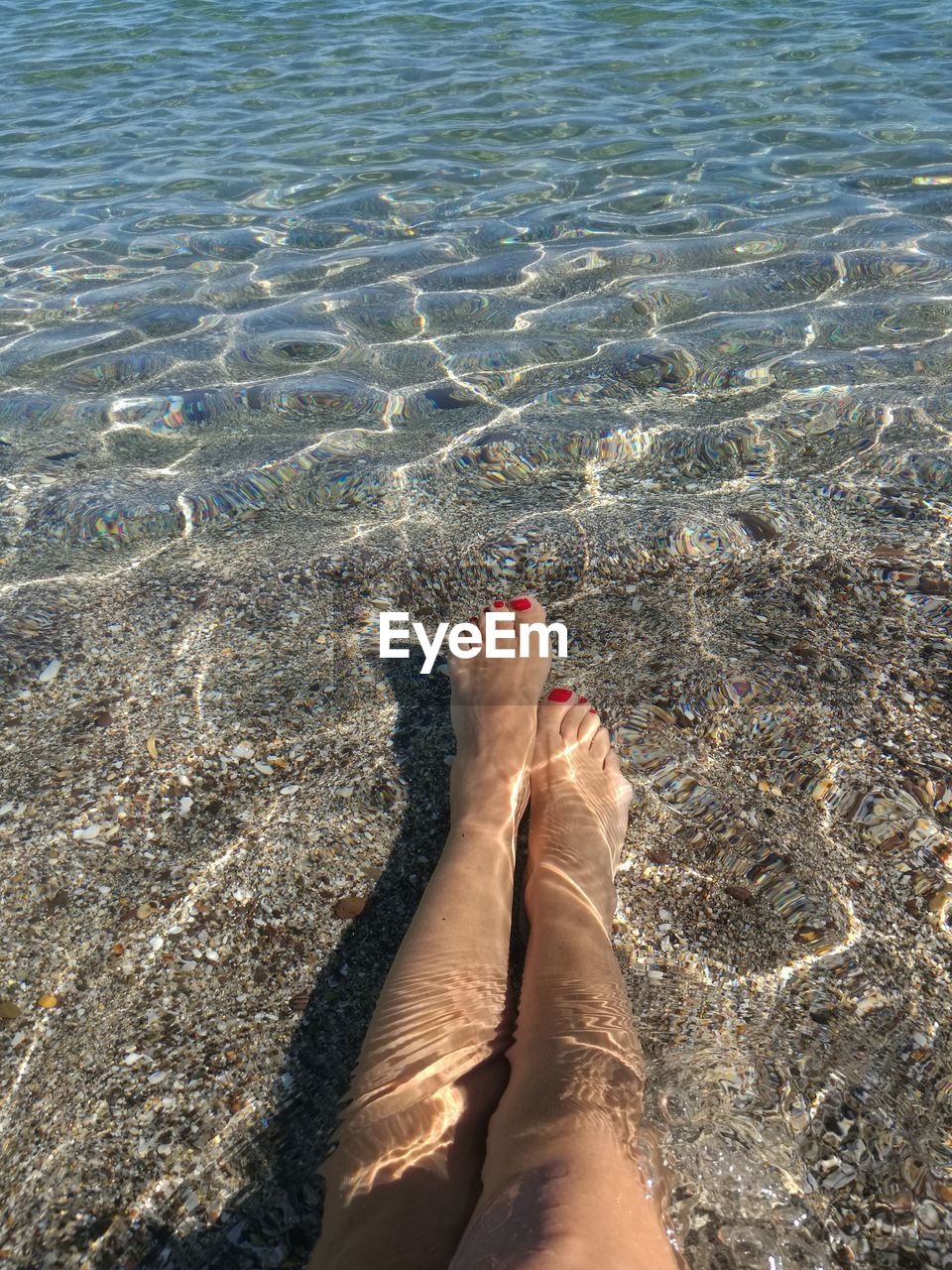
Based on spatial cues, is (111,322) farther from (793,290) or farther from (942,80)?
(942,80)

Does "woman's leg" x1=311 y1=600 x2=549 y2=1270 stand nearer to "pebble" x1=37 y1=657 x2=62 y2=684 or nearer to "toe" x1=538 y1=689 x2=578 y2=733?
"toe" x1=538 y1=689 x2=578 y2=733

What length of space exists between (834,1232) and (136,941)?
1332 millimetres

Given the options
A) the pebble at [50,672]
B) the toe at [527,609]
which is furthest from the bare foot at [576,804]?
the pebble at [50,672]

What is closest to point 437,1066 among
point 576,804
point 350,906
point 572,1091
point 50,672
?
point 572,1091

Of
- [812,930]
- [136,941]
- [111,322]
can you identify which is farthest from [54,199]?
[812,930]

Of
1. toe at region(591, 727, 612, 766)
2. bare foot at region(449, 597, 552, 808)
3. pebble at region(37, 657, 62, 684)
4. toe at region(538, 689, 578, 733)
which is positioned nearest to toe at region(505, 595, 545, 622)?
bare foot at region(449, 597, 552, 808)

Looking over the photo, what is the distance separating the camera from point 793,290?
4.62m

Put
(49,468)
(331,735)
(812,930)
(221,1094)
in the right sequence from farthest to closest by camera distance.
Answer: (49,468)
(331,735)
(812,930)
(221,1094)

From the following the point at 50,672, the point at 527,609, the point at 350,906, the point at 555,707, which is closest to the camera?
the point at 350,906

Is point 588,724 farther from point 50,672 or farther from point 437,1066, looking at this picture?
point 50,672

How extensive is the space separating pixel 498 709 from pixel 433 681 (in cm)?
28

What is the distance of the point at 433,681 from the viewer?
2479 millimetres

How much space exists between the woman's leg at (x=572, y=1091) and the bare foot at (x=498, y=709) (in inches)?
6.5

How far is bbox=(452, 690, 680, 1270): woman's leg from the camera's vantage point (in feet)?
3.98
